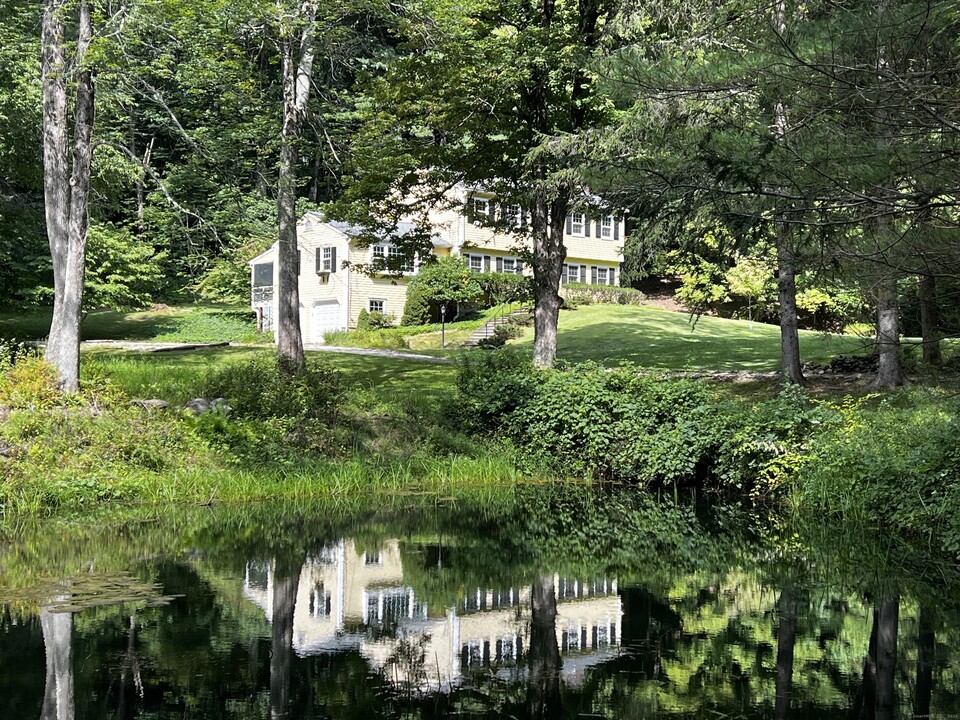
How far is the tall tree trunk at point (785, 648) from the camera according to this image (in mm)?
6182

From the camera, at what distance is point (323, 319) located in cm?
4384

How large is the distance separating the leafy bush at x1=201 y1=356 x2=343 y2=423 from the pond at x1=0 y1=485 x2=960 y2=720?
4087mm

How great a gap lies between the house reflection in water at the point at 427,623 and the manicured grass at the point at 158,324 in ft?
103

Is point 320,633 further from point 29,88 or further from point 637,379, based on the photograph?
point 29,88

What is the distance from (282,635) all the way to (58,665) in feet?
5.56

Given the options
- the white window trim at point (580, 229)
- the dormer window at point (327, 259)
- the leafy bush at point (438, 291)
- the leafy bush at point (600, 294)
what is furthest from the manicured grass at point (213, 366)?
the white window trim at point (580, 229)

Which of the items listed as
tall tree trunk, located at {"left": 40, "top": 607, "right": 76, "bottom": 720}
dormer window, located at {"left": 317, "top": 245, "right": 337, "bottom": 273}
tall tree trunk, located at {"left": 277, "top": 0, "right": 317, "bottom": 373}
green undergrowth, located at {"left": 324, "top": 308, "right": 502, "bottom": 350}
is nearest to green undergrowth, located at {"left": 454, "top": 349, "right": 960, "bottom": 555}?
tall tree trunk, located at {"left": 277, "top": 0, "right": 317, "bottom": 373}

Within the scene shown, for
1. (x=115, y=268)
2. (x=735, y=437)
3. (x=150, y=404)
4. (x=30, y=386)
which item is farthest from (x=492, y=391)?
(x=115, y=268)

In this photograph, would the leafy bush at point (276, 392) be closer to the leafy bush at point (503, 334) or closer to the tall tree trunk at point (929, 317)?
the tall tree trunk at point (929, 317)

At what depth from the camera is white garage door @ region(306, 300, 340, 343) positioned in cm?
4303

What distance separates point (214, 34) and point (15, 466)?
26.8ft

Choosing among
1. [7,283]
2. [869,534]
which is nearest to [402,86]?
[869,534]

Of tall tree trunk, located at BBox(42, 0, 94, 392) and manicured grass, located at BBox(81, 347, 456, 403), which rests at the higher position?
tall tree trunk, located at BBox(42, 0, 94, 392)

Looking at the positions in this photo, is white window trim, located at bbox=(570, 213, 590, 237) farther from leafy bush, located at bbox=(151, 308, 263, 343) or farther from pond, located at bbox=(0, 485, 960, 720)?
pond, located at bbox=(0, 485, 960, 720)
